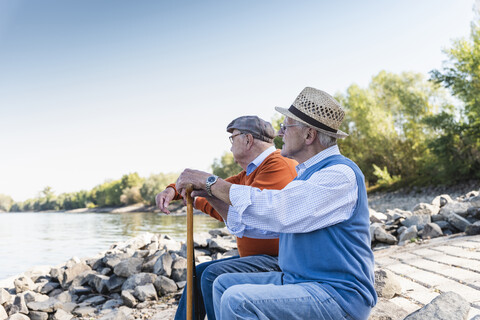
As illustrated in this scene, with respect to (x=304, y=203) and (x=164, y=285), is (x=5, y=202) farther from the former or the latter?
(x=304, y=203)

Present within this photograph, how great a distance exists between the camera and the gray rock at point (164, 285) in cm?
544

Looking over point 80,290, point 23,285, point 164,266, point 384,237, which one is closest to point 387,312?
point 164,266

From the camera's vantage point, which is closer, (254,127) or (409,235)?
(254,127)

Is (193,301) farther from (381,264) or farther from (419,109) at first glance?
(419,109)

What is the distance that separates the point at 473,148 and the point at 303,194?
24.9 m

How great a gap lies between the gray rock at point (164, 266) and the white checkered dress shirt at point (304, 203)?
4.53m

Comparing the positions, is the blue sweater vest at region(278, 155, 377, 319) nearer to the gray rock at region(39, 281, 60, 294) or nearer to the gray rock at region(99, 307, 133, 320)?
the gray rock at region(99, 307, 133, 320)

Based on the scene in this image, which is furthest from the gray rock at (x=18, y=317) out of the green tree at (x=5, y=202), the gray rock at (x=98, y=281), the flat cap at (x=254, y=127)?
the green tree at (x=5, y=202)

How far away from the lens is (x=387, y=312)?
284cm

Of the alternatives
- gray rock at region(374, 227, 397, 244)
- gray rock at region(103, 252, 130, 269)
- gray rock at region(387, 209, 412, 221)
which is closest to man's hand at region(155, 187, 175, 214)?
gray rock at region(103, 252, 130, 269)

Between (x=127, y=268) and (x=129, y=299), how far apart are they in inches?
49.1

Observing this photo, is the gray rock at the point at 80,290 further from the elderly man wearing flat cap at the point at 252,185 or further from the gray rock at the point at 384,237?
the gray rock at the point at 384,237

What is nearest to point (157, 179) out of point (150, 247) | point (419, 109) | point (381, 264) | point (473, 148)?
point (419, 109)

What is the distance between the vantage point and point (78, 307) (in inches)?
224
